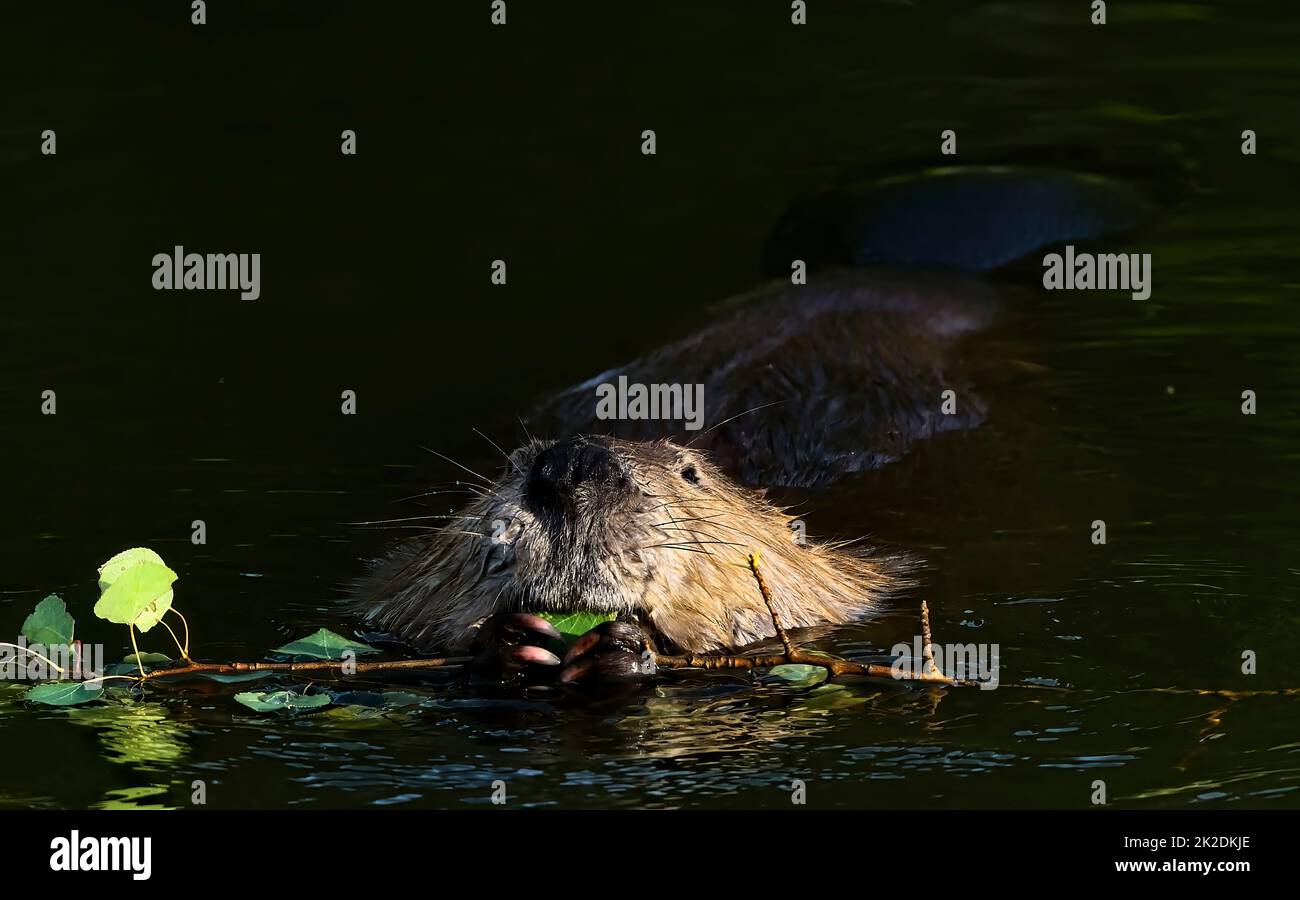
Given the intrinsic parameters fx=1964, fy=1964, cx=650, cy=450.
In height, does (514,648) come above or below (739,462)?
below

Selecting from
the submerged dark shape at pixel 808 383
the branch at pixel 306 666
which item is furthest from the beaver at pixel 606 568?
the submerged dark shape at pixel 808 383

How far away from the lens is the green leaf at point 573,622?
4.73 m

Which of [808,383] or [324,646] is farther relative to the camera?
[808,383]

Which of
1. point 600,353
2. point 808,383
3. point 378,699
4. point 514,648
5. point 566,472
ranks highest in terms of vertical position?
point 600,353

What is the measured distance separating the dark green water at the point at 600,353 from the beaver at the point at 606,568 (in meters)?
0.20

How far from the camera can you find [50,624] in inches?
185

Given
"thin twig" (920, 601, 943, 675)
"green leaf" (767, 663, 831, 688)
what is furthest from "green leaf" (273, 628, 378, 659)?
"thin twig" (920, 601, 943, 675)

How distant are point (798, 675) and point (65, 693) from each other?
5.71 feet

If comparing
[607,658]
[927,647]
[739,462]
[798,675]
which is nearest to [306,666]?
[607,658]

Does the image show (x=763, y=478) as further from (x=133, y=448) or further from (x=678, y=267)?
(x=678, y=267)

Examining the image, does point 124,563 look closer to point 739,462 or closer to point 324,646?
point 324,646

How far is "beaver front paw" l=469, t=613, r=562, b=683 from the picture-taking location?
4.65m

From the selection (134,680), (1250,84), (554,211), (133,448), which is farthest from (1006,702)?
(1250,84)

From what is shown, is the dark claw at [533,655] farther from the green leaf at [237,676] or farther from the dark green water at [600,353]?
the green leaf at [237,676]
